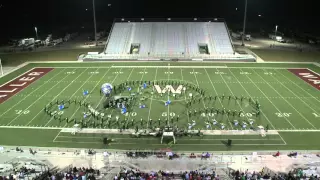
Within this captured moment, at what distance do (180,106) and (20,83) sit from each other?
18.2 meters

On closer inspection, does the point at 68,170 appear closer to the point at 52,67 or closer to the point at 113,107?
the point at 113,107

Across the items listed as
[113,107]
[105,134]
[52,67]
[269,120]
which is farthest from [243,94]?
[52,67]

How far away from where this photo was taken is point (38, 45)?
189 feet

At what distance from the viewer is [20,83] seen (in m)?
33.8

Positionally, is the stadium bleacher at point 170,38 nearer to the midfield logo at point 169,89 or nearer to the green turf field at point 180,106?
the green turf field at point 180,106

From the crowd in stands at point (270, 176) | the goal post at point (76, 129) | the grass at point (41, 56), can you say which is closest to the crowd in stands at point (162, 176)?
the crowd in stands at point (270, 176)

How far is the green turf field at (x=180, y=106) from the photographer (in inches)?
822

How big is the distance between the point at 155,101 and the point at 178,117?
4.06 m

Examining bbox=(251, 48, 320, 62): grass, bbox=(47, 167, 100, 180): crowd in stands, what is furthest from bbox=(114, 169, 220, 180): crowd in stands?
bbox=(251, 48, 320, 62): grass

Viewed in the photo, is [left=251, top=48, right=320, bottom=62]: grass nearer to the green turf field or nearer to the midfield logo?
the green turf field

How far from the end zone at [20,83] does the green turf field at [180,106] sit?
2.57ft

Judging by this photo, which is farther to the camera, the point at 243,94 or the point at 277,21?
the point at 277,21

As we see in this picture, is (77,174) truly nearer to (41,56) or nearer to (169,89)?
(169,89)

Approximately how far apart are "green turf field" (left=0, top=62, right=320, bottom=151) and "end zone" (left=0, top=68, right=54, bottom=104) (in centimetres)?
78
